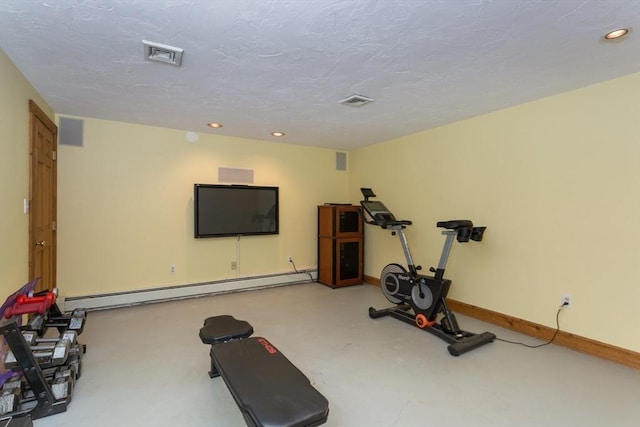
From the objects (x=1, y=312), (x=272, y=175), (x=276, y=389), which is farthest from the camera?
(x=272, y=175)

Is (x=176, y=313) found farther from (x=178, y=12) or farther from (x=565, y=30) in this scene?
(x=565, y=30)

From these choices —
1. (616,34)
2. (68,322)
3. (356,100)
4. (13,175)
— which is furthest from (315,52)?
(68,322)

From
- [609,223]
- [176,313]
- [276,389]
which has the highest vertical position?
[609,223]

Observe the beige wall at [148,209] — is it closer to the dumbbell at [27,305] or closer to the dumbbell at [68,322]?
the dumbbell at [68,322]

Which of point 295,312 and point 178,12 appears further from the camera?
point 295,312

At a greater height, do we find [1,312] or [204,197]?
[204,197]

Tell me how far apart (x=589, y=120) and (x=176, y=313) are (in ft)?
15.9

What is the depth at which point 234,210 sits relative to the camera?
189 inches

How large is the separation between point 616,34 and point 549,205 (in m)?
1.60

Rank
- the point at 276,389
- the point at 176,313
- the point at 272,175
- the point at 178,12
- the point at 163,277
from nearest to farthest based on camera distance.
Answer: the point at 276,389
the point at 178,12
the point at 176,313
the point at 163,277
the point at 272,175

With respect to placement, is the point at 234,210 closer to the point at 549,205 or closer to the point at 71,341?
the point at 71,341

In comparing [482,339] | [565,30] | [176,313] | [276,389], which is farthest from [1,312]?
[565,30]

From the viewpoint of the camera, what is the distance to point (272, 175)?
206 inches

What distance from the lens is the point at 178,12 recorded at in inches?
69.4
